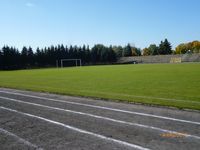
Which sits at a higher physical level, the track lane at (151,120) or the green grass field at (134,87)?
the track lane at (151,120)

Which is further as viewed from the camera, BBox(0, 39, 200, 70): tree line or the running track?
BBox(0, 39, 200, 70): tree line

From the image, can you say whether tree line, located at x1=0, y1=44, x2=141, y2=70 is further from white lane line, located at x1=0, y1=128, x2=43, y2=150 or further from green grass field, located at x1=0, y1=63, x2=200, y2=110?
white lane line, located at x1=0, y1=128, x2=43, y2=150

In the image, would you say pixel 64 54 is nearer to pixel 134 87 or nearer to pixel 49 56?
pixel 49 56

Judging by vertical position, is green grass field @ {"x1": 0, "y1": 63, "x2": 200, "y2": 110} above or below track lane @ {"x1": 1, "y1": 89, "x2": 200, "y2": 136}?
below

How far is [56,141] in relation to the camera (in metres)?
7.44

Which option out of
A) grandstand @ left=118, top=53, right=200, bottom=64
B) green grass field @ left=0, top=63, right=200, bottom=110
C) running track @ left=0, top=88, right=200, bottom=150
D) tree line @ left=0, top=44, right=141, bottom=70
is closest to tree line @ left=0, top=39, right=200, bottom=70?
tree line @ left=0, top=44, right=141, bottom=70

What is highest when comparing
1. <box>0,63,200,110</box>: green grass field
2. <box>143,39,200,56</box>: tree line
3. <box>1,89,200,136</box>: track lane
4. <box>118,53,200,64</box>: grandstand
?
<box>143,39,200,56</box>: tree line

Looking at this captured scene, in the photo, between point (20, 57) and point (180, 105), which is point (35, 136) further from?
point (20, 57)

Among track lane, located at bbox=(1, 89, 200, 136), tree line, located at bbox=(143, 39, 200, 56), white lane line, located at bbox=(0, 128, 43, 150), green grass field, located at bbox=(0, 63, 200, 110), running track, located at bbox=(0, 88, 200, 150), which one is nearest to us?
running track, located at bbox=(0, 88, 200, 150)

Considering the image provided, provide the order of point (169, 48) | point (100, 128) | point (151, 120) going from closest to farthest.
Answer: point (100, 128), point (151, 120), point (169, 48)

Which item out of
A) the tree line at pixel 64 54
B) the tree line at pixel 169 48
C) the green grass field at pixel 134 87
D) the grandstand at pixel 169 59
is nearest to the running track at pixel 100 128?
the green grass field at pixel 134 87

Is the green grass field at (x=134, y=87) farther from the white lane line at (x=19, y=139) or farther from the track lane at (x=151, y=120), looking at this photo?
the white lane line at (x=19, y=139)

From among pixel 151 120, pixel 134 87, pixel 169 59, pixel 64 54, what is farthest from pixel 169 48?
pixel 151 120

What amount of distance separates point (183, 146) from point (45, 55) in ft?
372
